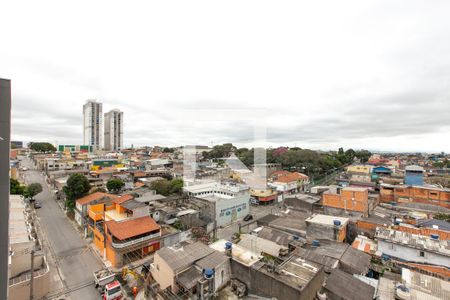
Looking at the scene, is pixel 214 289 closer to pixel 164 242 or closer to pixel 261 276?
pixel 261 276

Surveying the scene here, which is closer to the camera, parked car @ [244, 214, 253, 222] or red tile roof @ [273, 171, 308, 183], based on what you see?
parked car @ [244, 214, 253, 222]

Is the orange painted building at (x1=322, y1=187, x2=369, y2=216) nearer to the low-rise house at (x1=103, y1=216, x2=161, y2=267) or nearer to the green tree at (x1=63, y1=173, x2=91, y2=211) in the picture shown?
the low-rise house at (x1=103, y1=216, x2=161, y2=267)

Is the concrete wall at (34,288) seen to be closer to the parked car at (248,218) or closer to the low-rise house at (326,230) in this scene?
the low-rise house at (326,230)

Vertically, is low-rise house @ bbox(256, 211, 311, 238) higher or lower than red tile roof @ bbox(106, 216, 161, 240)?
lower

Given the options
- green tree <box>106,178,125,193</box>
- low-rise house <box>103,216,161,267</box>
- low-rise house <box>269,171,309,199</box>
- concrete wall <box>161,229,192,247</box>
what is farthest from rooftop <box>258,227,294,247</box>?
green tree <box>106,178,125,193</box>

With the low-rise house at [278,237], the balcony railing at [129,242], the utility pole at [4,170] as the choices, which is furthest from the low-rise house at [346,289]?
the balcony railing at [129,242]

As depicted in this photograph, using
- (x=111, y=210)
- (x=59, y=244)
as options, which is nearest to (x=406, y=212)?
(x=111, y=210)
